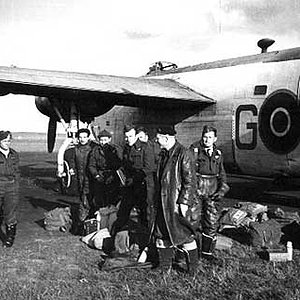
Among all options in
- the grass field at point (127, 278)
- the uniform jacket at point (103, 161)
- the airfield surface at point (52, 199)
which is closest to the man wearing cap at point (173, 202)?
the grass field at point (127, 278)

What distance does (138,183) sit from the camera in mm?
7371

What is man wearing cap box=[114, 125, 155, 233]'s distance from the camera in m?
7.33

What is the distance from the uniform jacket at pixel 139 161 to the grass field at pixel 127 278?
1.46m

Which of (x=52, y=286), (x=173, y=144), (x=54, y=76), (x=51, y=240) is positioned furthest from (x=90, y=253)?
(x=54, y=76)

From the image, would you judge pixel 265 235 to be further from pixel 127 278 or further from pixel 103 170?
pixel 103 170

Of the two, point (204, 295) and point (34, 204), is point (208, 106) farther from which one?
point (204, 295)

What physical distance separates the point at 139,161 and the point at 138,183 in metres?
0.40

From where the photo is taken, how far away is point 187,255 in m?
5.68

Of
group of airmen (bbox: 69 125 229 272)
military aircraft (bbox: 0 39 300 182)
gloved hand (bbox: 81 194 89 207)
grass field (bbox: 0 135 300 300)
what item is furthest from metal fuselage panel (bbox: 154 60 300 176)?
gloved hand (bbox: 81 194 89 207)

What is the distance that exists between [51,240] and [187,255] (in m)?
2.82

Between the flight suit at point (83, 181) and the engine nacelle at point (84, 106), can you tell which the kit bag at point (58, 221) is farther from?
the engine nacelle at point (84, 106)

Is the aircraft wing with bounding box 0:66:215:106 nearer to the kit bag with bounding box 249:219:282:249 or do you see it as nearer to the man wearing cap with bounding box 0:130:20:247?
the man wearing cap with bounding box 0:130:20:247

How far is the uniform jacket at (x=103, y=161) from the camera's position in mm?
8039

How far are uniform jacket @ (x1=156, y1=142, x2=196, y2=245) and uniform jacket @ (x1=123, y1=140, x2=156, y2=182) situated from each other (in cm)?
158
